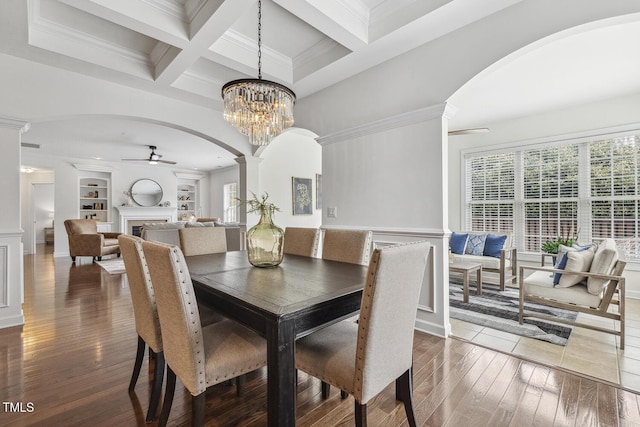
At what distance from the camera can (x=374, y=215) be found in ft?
10.3

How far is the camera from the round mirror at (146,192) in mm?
8914

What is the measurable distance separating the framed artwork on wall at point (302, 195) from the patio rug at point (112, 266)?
352 centimetres

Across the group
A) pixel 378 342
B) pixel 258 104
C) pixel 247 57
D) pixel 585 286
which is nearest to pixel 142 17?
pixel 247 57

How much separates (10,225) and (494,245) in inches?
240

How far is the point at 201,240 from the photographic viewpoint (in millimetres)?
2859

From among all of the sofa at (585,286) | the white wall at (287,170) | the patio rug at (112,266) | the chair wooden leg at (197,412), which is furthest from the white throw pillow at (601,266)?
the patio rug at (112,266)

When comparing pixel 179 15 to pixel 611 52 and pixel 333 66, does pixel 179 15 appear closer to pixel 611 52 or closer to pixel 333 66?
pixel 333 66

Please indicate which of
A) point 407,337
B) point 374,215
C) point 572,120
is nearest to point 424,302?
point 374,215

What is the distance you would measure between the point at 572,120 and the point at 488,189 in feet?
5.00

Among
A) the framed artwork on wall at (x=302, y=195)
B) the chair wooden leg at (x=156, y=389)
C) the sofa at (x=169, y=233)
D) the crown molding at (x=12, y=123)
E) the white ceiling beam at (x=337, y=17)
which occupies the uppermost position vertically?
the white ceiling beam at (x=337, y=17)

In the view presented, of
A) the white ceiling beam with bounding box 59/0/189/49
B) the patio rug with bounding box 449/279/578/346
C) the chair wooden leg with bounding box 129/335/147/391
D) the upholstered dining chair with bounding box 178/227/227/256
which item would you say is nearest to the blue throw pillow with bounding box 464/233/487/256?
the patio rug with bounding box 449/279/578/346

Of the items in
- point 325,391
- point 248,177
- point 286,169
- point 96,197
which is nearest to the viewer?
point 325,391

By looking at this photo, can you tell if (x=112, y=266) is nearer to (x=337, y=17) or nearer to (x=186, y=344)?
(x=186, y=344)

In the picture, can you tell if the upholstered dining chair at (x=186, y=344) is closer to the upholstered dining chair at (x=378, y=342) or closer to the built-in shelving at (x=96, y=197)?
the upholstered dining chair at (x=378, y=342)
